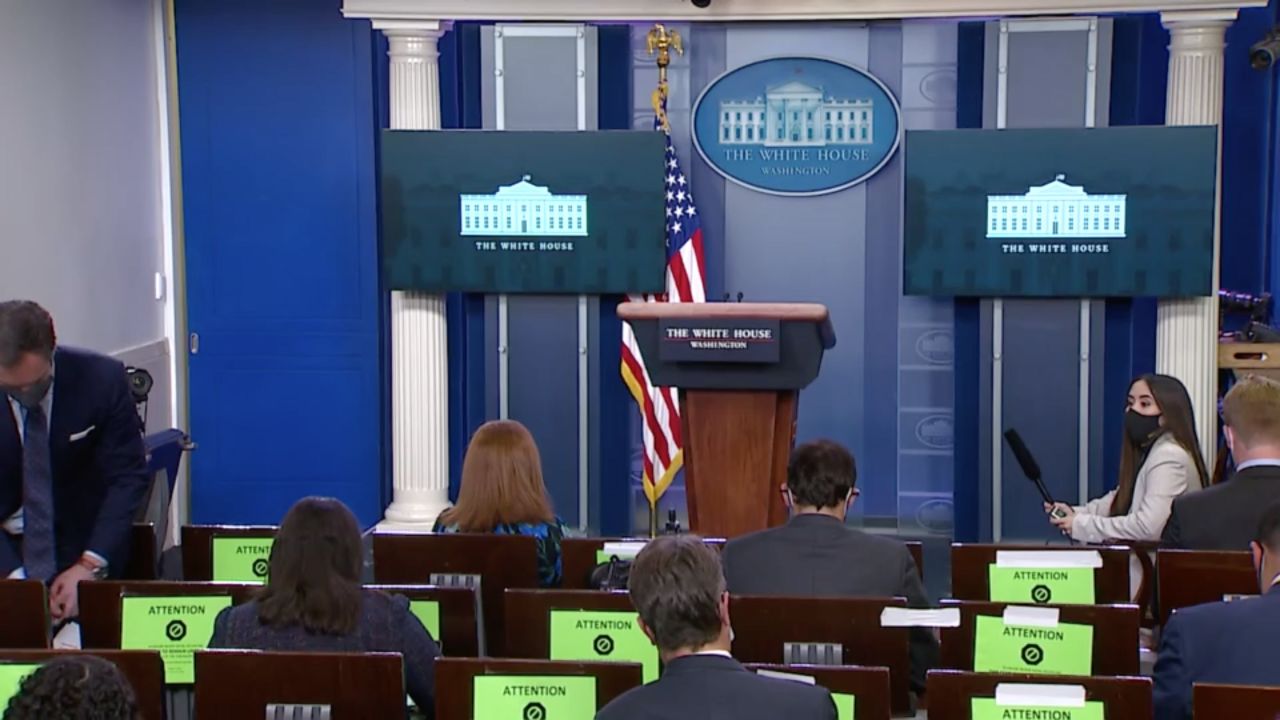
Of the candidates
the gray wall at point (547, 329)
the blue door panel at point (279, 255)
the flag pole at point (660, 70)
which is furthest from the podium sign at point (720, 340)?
the blue door panel at point (279, 255)

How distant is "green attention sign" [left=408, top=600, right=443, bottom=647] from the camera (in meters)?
3.90

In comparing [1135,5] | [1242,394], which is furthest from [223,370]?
[1242,394]

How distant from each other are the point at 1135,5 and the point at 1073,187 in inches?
34.0

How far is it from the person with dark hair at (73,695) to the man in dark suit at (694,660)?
3.07 ft

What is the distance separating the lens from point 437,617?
12.8 feet

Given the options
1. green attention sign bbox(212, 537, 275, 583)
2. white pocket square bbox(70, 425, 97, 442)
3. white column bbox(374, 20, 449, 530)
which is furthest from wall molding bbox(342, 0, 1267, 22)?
green attention sign bbox(212, 537, 275, 583)

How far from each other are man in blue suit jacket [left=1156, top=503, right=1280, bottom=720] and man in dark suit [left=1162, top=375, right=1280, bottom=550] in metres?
1.19

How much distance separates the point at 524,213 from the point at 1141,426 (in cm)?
320

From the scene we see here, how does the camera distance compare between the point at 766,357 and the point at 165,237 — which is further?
the point at 165,237

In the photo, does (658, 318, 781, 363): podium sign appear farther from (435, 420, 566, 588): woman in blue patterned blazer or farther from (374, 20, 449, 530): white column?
(374, 20, 449, 530): white column

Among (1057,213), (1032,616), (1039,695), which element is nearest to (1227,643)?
(1032,616)

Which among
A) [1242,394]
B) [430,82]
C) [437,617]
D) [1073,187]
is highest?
[430,82]

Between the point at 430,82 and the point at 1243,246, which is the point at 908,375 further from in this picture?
the point at 430,82

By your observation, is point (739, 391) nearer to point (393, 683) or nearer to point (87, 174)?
point (393, 683)
